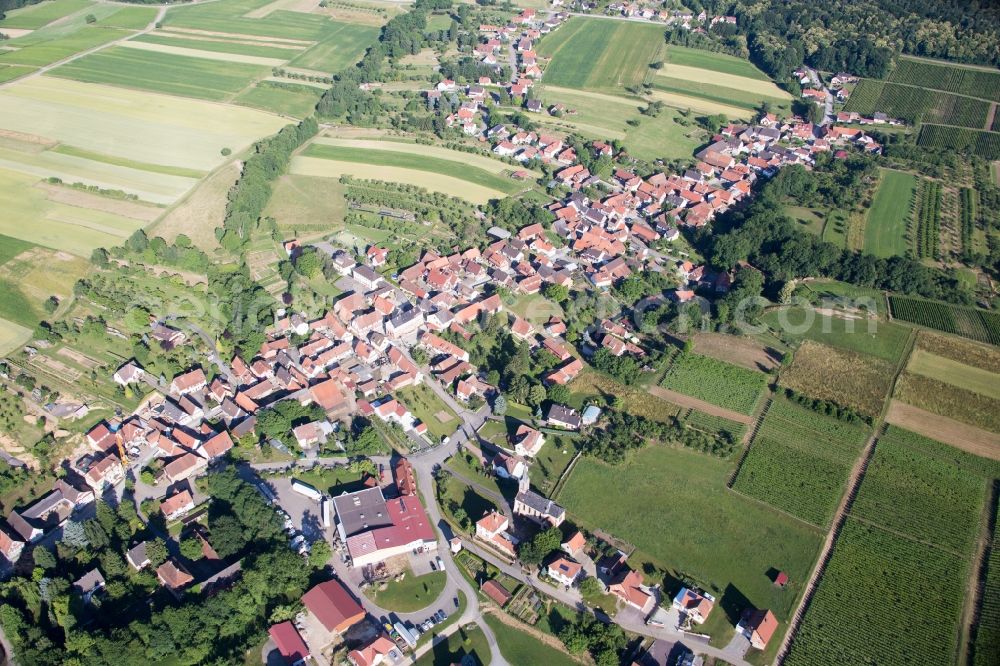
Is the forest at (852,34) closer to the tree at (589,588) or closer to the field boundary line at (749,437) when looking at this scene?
the field boundary line at (749,437)

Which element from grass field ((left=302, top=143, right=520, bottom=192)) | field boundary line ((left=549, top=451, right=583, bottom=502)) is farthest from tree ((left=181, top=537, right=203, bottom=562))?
grass field ((left=302, top=143, right=520, bottom=192))

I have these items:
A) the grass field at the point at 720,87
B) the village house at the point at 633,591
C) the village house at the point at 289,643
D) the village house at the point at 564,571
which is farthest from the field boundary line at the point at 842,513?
the grass field at the point at 720,87

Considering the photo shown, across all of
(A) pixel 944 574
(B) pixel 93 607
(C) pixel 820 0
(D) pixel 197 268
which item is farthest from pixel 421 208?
(C) pixel 820 0

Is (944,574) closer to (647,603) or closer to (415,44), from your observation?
(647,603)

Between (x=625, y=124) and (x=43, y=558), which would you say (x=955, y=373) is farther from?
(x=43, y=558)

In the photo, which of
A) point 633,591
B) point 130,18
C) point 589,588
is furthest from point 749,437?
point 130,18
